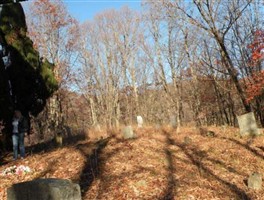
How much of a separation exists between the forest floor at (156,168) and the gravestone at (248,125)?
0.84m

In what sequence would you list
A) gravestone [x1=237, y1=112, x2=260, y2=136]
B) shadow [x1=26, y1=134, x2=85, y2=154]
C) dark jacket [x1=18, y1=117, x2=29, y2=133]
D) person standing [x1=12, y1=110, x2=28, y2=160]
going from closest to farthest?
person standing [x1=12, y1=110, x2=28, y2=160] < dark jacket [x1=18, y1=117, x2=29, y2=133] < gravestone [x1=237, y1=112, x2=260, y2=136] < shadow [x1=26, y1=134, x2=85, y2=154]

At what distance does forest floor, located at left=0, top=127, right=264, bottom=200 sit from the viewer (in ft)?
25.4

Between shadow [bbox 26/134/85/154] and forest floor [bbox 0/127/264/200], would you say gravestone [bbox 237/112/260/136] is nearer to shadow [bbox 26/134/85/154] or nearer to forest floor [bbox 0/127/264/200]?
forest floor [bbox 0/127/264/200]

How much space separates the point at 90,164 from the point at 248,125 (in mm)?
7800

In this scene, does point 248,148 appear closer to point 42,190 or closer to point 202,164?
point 202,164

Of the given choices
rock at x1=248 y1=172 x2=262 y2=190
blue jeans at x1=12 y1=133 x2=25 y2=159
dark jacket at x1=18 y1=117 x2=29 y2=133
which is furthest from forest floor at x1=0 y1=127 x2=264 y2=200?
dark jacket at x1=18 y1=117 x2=29 y2=133

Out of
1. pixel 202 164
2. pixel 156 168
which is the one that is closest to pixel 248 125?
pixel 202 164

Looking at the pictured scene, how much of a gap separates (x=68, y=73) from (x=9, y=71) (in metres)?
16.7

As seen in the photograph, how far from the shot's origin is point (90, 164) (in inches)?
376

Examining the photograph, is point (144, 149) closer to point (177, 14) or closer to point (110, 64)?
point (177, 14)

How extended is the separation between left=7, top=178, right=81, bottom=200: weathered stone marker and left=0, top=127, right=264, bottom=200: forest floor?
2952 millimetres

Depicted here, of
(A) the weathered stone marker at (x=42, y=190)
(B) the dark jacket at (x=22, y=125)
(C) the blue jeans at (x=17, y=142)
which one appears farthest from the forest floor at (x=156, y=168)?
(A) the weathered stone marker at (x=42, y=190)

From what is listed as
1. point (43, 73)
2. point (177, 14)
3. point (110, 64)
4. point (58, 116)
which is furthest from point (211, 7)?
point (110, 64)

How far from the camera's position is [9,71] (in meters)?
13.8
